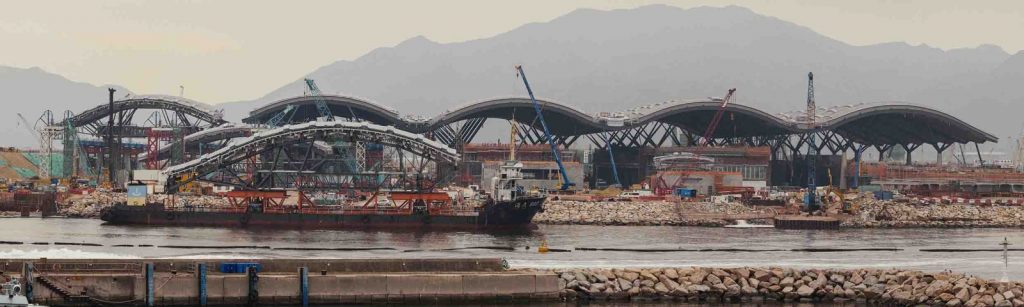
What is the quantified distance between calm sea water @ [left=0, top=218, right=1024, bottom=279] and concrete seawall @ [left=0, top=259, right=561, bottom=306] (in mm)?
12312

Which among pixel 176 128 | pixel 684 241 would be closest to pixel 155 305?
pixel 684 241

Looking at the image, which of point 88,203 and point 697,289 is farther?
point 88,203

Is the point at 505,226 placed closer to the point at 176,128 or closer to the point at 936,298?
the point at 936,298

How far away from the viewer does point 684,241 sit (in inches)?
3912

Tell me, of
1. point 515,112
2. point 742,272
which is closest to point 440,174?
point 515,112

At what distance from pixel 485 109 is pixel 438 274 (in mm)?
136573

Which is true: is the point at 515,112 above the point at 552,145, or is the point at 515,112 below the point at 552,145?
above

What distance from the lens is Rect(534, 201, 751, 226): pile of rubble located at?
12912 cm

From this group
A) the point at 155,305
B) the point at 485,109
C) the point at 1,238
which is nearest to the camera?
the point at 155,305

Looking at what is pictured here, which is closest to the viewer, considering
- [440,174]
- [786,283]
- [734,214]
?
[786,283]

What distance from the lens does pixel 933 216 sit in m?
137

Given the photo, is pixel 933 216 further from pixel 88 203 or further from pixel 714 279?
pixel 714 279

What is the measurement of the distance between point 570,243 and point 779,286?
3625 cm

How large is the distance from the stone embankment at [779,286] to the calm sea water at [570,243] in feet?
34.1
